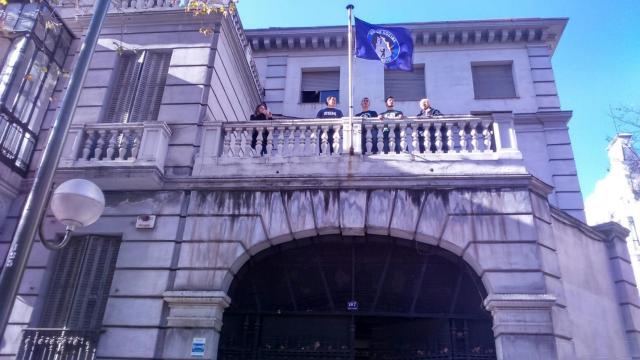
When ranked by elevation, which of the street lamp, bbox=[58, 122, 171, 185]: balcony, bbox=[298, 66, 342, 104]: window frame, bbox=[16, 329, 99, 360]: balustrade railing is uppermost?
bbox=[298, 66, 342, 104]: window frame

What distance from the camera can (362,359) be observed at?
36.1ft

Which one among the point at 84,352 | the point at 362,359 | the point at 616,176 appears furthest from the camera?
the point at 616,176

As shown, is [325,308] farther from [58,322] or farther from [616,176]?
[616,176]

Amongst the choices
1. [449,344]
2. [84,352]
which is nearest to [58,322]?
[84,352]

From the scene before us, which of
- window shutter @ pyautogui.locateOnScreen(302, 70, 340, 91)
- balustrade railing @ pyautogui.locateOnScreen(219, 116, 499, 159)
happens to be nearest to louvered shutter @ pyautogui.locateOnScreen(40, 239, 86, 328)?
balustrade railing @ pyautogui.locateOnScreen(219, 116, 499, 159)

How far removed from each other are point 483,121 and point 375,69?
22.2ft

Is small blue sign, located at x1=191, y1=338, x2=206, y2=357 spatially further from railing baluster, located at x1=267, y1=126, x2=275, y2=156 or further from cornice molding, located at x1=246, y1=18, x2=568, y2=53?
cornice molding, located at x1=246, y1=18, x2=568, y2=53

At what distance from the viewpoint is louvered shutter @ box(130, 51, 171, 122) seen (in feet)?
37.1

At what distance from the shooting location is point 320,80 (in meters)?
16.7

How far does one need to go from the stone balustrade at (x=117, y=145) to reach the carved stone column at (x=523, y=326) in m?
6.86

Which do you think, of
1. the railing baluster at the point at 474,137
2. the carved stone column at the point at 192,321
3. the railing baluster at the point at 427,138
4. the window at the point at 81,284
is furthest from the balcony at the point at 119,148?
the railing baluster at the point at 474,137

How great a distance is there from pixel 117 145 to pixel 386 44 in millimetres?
6375

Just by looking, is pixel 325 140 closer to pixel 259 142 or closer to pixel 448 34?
pixel 259 142

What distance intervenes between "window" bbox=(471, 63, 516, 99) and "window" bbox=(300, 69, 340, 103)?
4408mm
